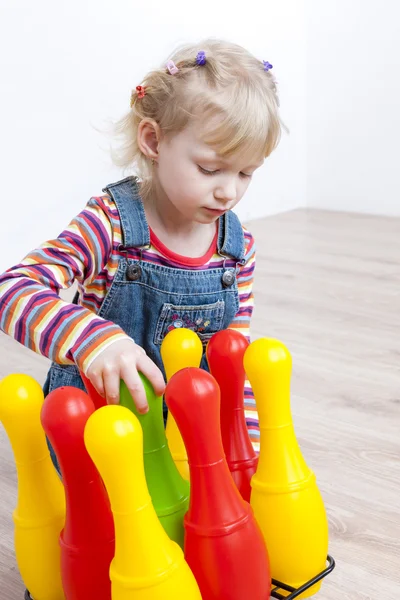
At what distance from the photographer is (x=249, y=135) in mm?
702

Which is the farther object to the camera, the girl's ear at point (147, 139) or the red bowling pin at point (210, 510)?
the girl's ear at point (147, 139)

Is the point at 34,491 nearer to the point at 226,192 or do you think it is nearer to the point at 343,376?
the point at 226,192

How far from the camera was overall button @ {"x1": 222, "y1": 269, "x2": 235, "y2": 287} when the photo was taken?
0.83 metres

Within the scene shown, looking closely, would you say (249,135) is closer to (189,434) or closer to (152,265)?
(152,265)

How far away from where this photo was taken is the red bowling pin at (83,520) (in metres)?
0.52

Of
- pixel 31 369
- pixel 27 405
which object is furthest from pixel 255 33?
pixel 27 405

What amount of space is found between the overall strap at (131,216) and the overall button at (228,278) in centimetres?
9

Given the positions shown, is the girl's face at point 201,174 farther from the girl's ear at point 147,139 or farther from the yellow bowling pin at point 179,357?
the yellow bowling pin at point 179,357

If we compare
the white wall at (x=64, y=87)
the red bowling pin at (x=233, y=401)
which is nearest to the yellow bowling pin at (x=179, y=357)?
the red bowling pin at (x=233, y=401)

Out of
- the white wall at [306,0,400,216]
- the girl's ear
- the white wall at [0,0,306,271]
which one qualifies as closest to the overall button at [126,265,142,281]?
the girl's ear

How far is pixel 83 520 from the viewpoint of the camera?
0.53m

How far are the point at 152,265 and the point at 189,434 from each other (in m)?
0.31

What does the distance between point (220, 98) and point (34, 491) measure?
0.38 m

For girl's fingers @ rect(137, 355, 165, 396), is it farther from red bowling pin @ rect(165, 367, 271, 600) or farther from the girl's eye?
the girl's eye
